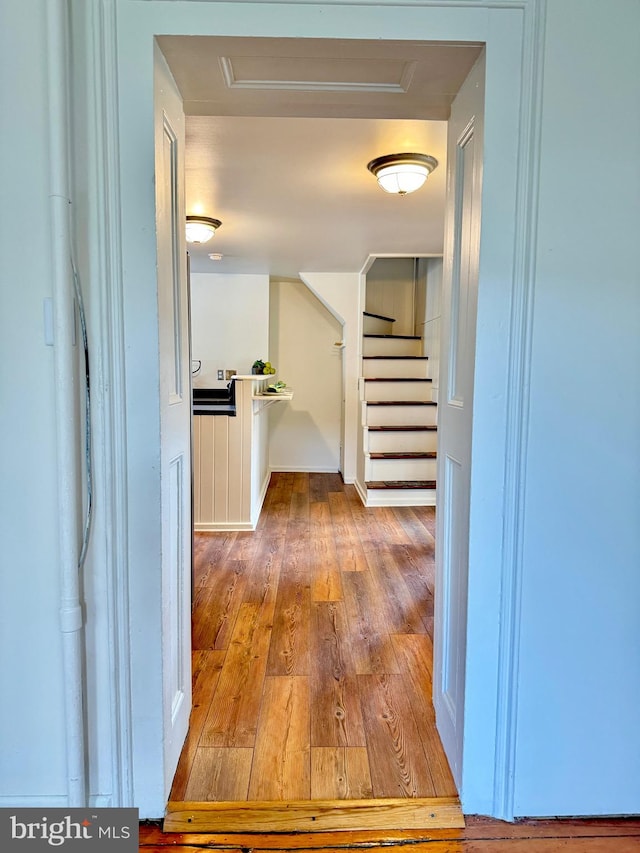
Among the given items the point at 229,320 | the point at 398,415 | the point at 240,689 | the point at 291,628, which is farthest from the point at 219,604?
the point at 229,320

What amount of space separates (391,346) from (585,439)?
4357mm

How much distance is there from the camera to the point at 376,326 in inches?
231

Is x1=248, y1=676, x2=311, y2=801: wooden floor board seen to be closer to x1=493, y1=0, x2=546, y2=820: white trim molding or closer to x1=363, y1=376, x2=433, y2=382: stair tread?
x1=493, y1=0, x2=546, y2=820: white trim molding

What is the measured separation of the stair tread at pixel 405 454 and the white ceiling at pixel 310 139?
1.76 meters

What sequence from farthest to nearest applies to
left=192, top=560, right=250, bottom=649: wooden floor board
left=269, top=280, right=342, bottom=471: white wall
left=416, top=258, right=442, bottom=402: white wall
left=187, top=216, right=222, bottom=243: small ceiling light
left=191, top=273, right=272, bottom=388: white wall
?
left=269, top=280, right=342, bottom=471: white wall, left=191, top=273, right=272, bottom=388: white wall, left=416, top=258, right=442, bottom=402: white wall, left=187, top=216, right=222, bottom=243: small ceiling light, left=192, top=560, right=250, bottom=649: wooden floor board

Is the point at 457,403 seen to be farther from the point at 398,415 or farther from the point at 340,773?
the point at 398,415

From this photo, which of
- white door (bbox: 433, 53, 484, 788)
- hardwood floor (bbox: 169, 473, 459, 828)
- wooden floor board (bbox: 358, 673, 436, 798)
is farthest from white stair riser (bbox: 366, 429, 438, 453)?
white door (bbox: 433, 53, 484, 788)

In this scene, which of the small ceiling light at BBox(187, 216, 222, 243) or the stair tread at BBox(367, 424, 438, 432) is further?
the stair tread at BBox(367, 424, 438, 432)

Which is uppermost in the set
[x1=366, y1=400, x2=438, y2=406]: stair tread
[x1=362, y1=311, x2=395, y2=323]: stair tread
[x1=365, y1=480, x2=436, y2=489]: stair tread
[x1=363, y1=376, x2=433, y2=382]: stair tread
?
[x1=362, y1=311, x2=395, y2=323]: stair tread

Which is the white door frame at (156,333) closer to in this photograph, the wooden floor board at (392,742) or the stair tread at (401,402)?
the wooden floor board at (392,742)

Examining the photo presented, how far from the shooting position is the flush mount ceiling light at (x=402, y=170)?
2.32m

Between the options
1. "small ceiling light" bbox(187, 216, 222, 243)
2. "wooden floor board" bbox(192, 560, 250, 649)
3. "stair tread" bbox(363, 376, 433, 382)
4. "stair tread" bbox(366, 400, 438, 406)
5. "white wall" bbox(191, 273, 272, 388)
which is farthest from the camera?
"white wall" bbox(191, 273, 272, 388)

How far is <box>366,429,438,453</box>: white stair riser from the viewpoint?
15.0 feet

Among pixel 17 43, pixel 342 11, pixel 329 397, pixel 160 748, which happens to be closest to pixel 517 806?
pixel 160 748
